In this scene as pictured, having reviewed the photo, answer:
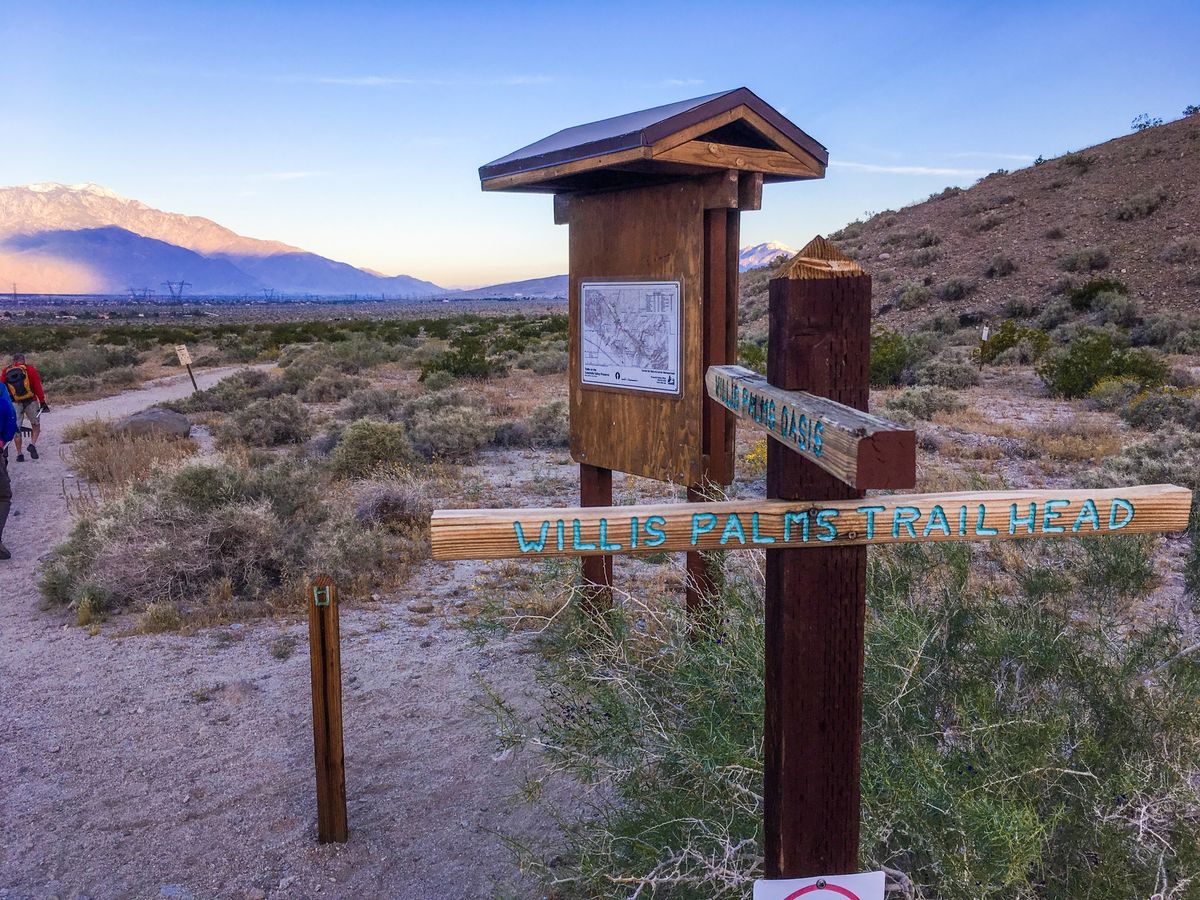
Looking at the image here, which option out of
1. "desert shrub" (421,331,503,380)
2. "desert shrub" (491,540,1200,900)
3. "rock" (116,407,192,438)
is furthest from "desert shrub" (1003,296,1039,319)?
"desert shrub" (491,540,1200,900)

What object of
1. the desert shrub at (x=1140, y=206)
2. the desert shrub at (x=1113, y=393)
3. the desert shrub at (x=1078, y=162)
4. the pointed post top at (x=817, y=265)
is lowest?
the desert shrub at (x=1113, y=393)

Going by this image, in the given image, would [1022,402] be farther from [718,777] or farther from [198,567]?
[718,777]

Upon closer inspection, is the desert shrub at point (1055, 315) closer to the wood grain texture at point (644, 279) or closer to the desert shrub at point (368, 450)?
the desert shrub at point (368, 450)

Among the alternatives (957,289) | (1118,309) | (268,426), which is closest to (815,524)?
(268,426)

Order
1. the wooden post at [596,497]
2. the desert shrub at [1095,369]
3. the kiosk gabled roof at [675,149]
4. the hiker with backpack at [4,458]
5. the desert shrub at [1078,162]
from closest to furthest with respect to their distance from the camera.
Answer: the kiosk gabled roof at [675,149]
the wooden post at [596,497]
the hiker with backpack at [4,458]
the desert shrub at [1095,369]
the desert shrub at [1078,162]

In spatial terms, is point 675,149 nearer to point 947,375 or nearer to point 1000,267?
point 947,375

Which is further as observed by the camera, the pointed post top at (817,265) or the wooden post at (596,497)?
the wooden post at (596,497)

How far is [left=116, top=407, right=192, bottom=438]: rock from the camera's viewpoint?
13.2m

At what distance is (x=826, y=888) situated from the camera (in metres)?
1.88

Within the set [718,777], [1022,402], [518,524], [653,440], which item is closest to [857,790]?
[718,777]

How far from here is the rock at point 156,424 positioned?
1320cm

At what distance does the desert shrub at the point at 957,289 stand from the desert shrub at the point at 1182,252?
192 inches

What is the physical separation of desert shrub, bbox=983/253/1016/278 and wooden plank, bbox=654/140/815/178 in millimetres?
26408

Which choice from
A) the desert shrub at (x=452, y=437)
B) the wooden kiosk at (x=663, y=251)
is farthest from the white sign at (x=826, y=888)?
the desert shrub at (x=452, y=437)
